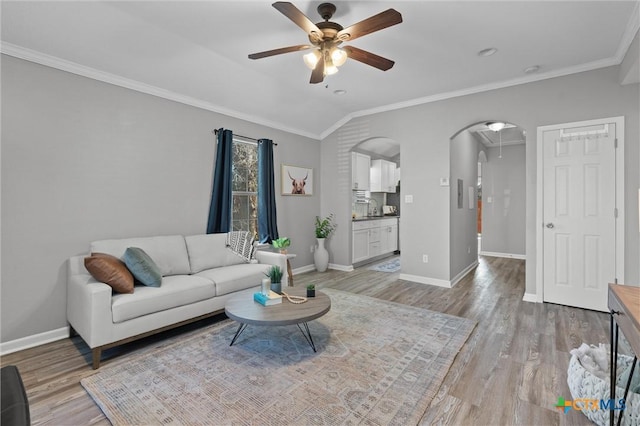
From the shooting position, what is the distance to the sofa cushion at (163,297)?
95.1 inches

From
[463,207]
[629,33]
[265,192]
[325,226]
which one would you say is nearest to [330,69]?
[265,192]

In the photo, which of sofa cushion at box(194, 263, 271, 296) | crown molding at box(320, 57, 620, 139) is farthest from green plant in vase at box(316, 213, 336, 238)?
sofa cushion at box(194, 263, 271, 296)

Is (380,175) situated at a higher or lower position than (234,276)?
higher

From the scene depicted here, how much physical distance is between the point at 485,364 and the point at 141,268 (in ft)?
9.80

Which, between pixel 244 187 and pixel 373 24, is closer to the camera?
pixel 373 24

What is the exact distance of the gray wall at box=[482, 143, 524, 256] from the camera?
6895mm

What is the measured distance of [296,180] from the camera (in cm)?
532

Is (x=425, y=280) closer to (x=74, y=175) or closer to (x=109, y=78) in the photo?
(x=74, y=175)

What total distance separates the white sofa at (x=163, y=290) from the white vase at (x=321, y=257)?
158 centimetres

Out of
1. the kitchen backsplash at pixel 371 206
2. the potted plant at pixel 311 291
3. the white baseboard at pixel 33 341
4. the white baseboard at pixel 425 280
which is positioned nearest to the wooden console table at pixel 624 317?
the potted plant at pixel 311 291

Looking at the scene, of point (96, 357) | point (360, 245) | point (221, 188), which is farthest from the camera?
point (360, 245)

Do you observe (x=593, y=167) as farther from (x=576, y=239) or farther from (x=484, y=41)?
(x=484, y=41)

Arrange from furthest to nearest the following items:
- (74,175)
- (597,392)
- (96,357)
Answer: (74,175), (96,357), (597,392)

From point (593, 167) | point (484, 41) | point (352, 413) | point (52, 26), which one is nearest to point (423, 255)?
point (593, 167)
